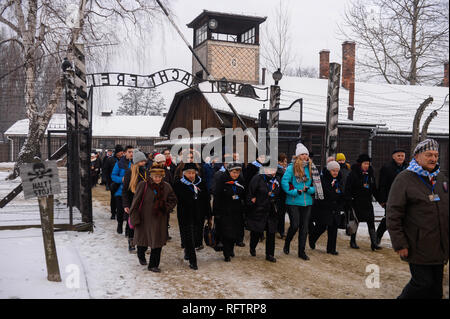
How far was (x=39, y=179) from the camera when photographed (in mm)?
5816

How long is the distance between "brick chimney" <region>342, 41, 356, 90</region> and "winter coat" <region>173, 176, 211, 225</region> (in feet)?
65.0

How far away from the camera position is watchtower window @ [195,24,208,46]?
80.2 ft

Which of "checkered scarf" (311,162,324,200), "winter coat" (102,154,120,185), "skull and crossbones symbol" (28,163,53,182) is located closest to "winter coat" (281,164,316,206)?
"checkered scarf" (311,162,324,200)

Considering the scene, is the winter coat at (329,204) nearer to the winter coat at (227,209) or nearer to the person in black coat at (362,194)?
the person in black coat at (362,194)

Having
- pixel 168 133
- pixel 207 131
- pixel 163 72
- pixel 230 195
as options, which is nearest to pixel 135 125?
pixel 168 133

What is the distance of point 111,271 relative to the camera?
6.17m

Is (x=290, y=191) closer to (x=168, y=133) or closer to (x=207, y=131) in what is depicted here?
(x=207, y=131)

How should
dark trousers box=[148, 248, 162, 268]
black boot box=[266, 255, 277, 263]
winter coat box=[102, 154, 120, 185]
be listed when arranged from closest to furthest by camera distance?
1. dark trousers box=[148, 248, 162, 268]
2. black boot box=[266, 255, 277, 263]
3. winter coat box=[102, 154, 120, 185]

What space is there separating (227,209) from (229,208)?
4 centimetres

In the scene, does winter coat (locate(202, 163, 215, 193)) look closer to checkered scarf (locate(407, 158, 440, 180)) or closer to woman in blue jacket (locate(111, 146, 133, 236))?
woman in blue jacket (locate(111, 146, 133, 236))

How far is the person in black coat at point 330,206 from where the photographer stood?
7551 millimetres

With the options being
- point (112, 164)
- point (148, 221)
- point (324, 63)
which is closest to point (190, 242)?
point (148, 221)
